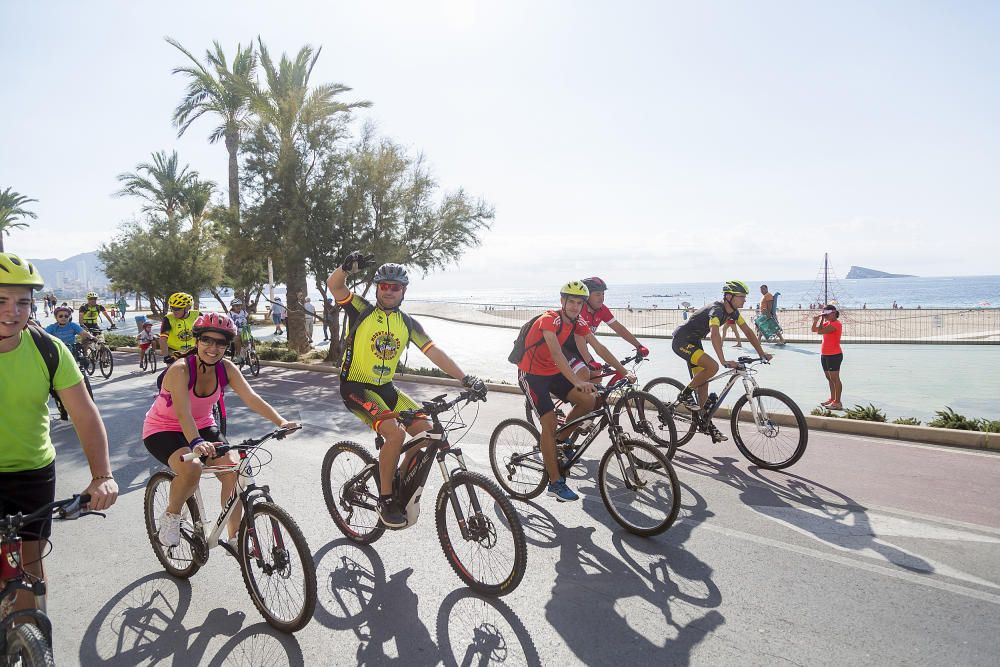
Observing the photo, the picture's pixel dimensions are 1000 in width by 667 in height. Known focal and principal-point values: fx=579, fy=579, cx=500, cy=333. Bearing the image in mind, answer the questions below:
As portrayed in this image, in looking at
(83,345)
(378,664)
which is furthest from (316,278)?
(378,664)

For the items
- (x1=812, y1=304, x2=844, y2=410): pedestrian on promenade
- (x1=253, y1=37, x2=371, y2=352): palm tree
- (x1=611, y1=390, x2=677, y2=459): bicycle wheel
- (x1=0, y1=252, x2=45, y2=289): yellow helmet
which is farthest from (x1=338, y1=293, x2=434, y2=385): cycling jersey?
(x1=253, y1=37, x2=371, y2=352): palm tree

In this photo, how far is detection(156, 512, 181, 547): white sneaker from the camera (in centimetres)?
394

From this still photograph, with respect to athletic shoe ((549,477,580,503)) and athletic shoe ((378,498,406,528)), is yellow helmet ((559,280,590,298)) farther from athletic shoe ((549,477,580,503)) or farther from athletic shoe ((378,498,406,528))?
athletic shoe ((378,498,406,528))

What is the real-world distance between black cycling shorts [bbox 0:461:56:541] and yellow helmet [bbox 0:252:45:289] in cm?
92

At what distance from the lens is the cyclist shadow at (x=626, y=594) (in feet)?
11.1

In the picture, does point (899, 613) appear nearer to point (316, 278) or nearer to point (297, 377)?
point (297, 377)

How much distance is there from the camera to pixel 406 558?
4559mm

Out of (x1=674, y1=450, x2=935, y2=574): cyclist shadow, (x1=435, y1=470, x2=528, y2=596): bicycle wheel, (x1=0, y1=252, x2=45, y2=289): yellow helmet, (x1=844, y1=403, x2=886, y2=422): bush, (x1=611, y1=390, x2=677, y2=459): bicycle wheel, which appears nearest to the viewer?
(x1=0, y1=252, x2=45, y2=289): yellow helmet

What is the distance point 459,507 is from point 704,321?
4.82m

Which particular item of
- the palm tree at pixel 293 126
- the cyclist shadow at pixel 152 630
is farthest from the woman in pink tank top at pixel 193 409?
the palm tree at pixel 293 126

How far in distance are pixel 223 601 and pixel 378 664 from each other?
142 centimetres

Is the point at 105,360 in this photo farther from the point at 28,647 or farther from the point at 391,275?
the point at 28,647

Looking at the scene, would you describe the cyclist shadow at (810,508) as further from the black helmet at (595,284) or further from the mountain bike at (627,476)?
the black helmet at (595,284)

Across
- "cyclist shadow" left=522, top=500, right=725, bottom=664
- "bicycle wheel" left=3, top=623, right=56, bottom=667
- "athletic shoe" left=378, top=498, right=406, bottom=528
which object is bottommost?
"cyclist shadow" left=522, top=500, right=725, bottom=664
